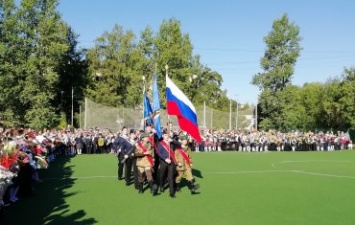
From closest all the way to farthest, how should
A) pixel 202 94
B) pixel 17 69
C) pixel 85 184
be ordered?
pixel 85 184, pixel 17 69, pixel 202 94

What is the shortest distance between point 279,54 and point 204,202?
4520 centimetres

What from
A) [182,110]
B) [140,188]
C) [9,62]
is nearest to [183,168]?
[140,188]

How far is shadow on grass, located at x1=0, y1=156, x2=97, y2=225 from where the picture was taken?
9422 mm

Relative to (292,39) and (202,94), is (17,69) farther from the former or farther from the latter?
(292,39)

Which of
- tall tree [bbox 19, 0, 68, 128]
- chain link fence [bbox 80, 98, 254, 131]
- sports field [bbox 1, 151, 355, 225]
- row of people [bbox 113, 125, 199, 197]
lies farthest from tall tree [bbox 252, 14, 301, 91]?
row of people [bbox 113, 125, 199, 197]

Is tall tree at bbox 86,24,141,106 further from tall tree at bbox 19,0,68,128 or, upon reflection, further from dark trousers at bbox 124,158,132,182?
dark trousers at bbox 124,158,132,182

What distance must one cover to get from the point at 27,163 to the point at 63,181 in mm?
3485

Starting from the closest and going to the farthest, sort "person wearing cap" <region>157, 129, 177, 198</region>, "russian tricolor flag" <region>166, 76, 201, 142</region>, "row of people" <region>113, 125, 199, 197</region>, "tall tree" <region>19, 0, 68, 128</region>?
"person wearing cap" <region>157, 129, 177, 198</region>
"row of people" <region>113, 125, 199, 197</region>
"russian tricolor flag" <region>166, 76, 201, 142</region>
"tall tree" <region>19, 0, 68, 128</region>

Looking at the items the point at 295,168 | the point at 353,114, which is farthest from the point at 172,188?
the point at 353,114

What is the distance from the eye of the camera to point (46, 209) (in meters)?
10.7

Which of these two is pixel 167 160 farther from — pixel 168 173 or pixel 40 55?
pixel 40 55

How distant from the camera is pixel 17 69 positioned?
150 feet

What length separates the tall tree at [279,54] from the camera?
2124 inches

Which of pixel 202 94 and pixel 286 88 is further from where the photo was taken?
pixel 202 94
